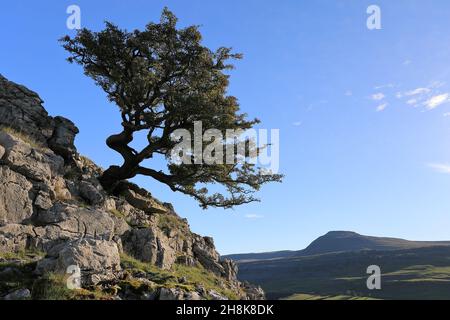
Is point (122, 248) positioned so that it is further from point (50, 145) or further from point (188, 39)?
point (188, 39)

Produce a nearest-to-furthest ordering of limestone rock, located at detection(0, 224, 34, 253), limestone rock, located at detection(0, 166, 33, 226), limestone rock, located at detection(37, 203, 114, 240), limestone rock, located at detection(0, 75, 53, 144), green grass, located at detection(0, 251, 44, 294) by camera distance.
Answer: green grass, located at detection(0, 251, 44, 294), limestone rock, located at detection(0, 224, 34, 253), limestone rock, located at detection(0, 166, 33, 226), limestone rock, located at detection(37, 203, 114, 240), limestone rock, located at detection(0, 75, 53, 144)

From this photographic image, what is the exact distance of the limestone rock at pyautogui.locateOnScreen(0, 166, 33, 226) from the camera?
950 inches

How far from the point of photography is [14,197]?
24984 mm

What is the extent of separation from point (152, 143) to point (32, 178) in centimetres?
1424

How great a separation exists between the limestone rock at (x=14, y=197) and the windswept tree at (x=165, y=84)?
12.9 m

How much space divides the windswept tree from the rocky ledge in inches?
186

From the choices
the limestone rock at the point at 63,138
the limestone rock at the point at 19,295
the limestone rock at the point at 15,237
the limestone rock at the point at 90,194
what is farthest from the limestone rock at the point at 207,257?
the limestone rock at the point at 19,295

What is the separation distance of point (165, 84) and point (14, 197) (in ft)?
58.5

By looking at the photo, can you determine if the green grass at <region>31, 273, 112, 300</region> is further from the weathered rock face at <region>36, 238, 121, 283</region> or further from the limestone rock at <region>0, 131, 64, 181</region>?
the limestone rock at <region>0, 131, 64, 181</region>

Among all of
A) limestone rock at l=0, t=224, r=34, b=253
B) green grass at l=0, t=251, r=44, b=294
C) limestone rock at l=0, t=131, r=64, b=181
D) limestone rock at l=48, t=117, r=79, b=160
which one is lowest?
green grass at l=0, t=251, r=44, b=294

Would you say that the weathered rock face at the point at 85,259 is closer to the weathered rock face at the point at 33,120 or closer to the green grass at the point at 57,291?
the green grass at the point at 57,291

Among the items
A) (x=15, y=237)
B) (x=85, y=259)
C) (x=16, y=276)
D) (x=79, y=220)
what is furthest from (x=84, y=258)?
(x=79, y=220)

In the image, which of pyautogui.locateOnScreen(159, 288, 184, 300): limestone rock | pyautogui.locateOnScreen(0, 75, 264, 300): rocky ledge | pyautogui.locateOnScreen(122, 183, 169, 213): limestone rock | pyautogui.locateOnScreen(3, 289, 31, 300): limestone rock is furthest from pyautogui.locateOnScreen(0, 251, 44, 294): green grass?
pyautogui.locateOnScreen(122, 183, 169, 213): limestone rock

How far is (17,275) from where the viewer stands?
1559 centimetres
